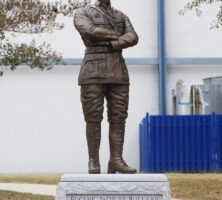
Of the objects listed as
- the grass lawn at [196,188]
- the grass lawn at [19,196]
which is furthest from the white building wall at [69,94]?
the grass lawn at [19,196]

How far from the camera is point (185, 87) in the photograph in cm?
2642

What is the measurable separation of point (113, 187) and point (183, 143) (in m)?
16.6

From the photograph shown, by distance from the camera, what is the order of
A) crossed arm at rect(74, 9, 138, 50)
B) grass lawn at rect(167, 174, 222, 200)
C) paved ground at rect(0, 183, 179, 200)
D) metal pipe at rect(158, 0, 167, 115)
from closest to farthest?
crossed arm at rect(74, 9, 138, 50) < grass lawn at rect(167, 174, 222, 200) < paved ground at rect(0, 183, 179, 200) < metal pipe at rect(158, 0, 167, 115)

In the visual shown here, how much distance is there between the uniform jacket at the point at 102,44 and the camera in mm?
10367

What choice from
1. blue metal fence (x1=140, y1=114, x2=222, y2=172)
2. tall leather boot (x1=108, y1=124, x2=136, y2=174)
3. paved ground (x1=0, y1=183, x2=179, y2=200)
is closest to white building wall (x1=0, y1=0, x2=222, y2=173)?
blue metal fence (x1=140, y1=114, x2=222, y2=172)

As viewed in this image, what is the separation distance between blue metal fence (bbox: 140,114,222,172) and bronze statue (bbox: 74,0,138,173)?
50.4 feet

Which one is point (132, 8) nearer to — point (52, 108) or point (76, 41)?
point (76, 41)

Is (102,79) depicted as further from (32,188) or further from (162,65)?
(162,65)

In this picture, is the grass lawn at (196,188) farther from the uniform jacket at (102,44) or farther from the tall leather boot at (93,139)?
the uniform jacket at (102,44)

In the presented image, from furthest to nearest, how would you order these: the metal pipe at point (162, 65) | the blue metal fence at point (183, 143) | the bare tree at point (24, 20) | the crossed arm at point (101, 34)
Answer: the metal pipe at point (162, 65) → the blue metal fence at point (183, 143) → the bare tree at point (24, 20) → the crossed arm at point (101, 34)

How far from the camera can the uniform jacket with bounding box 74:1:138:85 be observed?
10.4m

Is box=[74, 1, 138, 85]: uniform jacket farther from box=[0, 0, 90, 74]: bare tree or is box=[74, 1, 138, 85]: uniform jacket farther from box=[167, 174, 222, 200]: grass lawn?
box=[0, 0, 90, 74]: bare tree

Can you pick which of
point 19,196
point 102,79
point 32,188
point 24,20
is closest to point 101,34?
point 102,79

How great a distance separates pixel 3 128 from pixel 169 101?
641 cm
